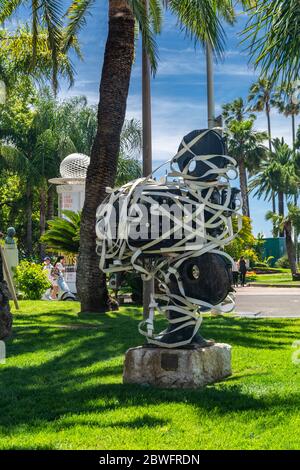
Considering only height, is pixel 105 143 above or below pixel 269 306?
above

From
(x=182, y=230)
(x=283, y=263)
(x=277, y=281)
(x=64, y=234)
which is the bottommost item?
(x=277, y=281)

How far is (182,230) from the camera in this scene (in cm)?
573

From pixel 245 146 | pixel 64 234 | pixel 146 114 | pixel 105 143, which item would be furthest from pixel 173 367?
pixel 245 146

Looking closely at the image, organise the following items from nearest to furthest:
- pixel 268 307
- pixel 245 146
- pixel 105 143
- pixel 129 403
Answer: pixel 129 403 → pixel 105 143 → pixel 268 307 → pixel 245 146

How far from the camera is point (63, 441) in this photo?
4.24 m

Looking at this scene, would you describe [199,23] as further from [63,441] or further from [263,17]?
[63,441]

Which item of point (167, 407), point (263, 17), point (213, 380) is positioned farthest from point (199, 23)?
point (167, 407)

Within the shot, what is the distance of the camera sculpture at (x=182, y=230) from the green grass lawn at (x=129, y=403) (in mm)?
765

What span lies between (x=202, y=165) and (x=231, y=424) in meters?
2.54

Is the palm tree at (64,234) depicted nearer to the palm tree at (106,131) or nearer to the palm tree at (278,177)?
the palm tree at (106,131)

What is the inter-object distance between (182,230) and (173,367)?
50.1 inches

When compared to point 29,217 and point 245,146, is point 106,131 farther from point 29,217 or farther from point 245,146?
point 245,146

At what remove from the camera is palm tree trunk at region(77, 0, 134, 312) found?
12664mm
